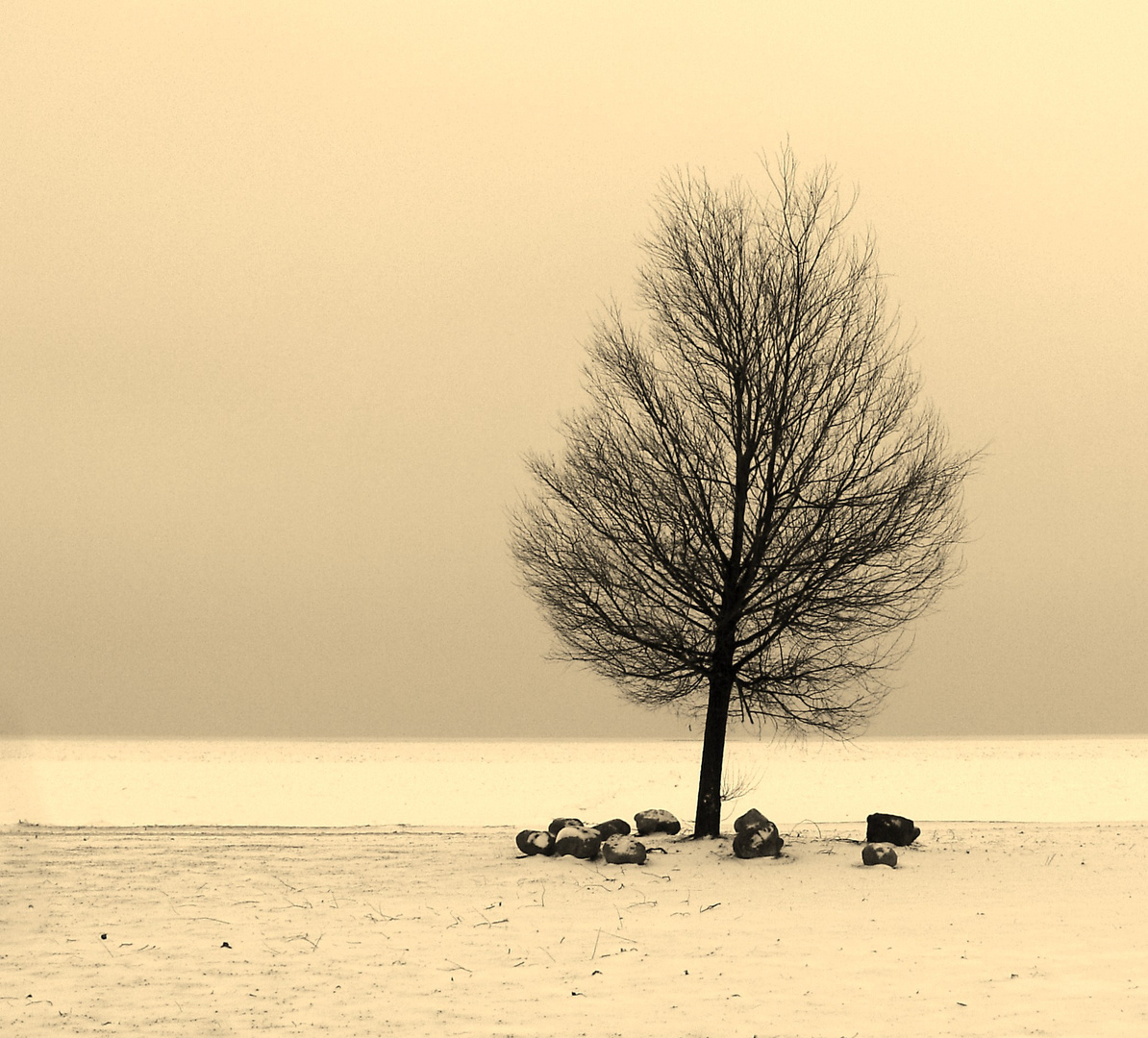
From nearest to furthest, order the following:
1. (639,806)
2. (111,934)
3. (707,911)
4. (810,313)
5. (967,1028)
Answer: (967,1028) < (111,934) < (707,911) < (810,313) < (639,806)

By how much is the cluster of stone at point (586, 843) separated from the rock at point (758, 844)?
1.27 m

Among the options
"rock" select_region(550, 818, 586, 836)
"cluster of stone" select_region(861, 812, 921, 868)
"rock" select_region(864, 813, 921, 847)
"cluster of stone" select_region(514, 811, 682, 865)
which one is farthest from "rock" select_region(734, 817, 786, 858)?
"rock" select_region(550, 818, 586, 836)

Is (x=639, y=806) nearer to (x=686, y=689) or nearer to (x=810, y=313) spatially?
(x=686, y=689)

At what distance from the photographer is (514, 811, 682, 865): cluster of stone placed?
50.6ft

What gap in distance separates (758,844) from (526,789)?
58.2 ft

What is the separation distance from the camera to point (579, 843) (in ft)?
51.8

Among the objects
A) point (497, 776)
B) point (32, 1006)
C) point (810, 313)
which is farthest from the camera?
point (497, 776)

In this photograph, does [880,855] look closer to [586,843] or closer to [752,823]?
[752,823]

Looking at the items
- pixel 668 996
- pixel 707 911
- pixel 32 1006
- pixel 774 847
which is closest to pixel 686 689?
pixel 774 847

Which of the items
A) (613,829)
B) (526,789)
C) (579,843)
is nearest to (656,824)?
(613,829)

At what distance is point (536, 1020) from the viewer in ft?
27.2

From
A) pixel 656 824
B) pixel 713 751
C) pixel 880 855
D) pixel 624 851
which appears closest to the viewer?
pixel 880 855

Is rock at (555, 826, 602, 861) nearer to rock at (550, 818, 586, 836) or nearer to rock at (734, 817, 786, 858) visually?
rock at (550, 818, 586, 836)

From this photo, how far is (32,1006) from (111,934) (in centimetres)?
258
